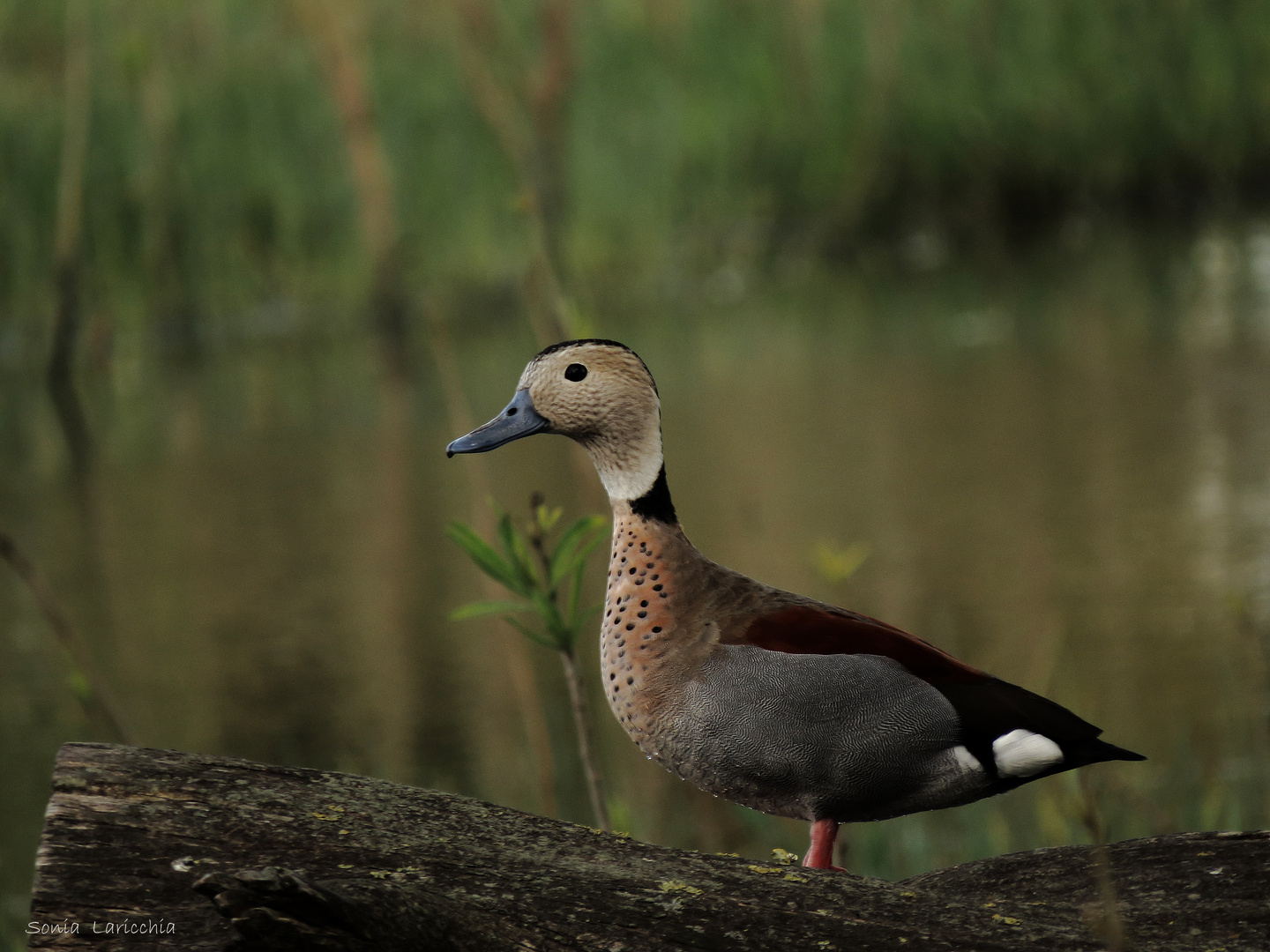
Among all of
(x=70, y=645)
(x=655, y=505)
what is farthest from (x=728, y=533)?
(x=655, y=505)

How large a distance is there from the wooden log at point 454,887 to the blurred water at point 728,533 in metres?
0.79

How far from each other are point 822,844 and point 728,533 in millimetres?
4603

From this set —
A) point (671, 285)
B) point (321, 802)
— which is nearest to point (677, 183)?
point (671, 285)

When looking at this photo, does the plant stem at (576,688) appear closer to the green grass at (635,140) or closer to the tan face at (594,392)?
the tan face at (594,392)

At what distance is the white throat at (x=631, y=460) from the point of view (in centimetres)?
111

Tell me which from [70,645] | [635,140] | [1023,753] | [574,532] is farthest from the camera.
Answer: [635,140]

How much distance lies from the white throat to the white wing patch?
329mm

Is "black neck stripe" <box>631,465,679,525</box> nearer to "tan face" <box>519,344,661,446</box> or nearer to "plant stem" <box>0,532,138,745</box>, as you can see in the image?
"tan face" <box>519,344,661,446</box>

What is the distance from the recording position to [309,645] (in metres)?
5.21

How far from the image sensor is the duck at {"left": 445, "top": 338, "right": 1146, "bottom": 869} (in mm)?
1037

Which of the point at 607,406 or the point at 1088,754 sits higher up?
the point at 607,406

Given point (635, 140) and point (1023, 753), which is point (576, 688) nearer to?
point (1023, 753)

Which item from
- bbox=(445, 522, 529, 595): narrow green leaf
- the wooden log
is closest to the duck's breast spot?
the wooden log

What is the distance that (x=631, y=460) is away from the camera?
1.12 meters
